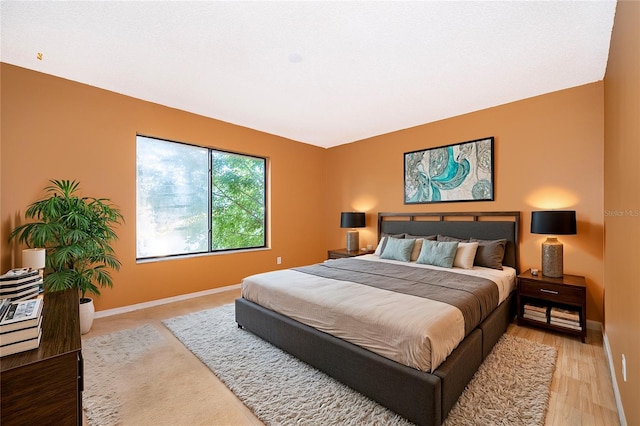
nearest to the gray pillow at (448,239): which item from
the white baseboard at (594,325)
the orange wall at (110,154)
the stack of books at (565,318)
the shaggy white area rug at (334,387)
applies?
the stack of books at (565,318)

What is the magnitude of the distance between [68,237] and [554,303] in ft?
16.5

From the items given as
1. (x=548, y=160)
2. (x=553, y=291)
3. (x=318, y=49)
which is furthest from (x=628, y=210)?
(x=318, y=49)

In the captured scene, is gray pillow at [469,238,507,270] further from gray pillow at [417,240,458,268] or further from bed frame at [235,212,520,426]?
bed frame at [235,212,520,426]

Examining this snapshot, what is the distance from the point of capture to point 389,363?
1.72m

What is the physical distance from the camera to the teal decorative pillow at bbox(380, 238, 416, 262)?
378cm

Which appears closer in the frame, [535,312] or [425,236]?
[535,312]

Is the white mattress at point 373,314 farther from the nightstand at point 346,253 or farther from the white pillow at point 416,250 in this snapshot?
the nightstand at point 346,253

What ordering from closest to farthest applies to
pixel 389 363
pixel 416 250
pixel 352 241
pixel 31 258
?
1. pixel 389 363
2. pixel 31 258
3. pixel 416 250
4. pixel 352 241

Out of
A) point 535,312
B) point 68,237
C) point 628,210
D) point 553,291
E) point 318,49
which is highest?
point 318,49

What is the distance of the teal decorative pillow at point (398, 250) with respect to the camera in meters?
3.78

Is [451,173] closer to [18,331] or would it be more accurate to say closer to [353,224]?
[353,224]

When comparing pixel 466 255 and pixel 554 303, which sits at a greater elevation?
pixel 466 255

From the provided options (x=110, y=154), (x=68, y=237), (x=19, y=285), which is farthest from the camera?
(x=110, y=154)

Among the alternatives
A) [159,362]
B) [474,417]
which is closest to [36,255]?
[159,362]
